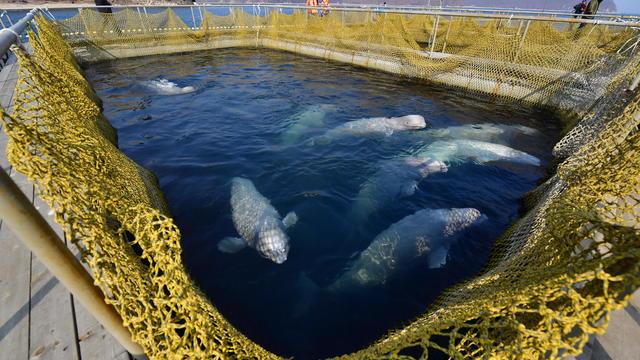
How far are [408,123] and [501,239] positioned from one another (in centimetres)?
598

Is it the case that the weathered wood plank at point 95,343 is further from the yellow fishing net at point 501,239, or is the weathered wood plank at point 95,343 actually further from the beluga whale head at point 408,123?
the beluga whale head at point 408,123

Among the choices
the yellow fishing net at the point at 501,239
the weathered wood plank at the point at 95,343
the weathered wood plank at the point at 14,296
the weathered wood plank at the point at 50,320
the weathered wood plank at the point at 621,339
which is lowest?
the weathered wood plank at the point at 621,339

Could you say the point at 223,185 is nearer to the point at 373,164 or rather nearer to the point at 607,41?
the point at 373,164

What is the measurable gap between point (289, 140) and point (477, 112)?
857 centimetres

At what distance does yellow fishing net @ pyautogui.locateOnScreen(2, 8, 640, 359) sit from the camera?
196 cm

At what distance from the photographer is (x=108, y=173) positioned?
3.72 meters

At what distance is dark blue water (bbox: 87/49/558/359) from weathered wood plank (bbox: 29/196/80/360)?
2.13 metres

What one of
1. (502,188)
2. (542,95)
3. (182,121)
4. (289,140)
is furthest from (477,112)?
(182,121)

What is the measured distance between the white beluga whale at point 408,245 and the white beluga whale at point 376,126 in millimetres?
4725

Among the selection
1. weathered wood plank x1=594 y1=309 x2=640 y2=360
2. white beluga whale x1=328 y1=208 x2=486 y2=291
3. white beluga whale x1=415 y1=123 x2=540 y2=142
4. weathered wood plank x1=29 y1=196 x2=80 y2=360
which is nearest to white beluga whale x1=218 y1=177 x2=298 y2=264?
white beluga whale x1=328 y1=208 x2=486 y2=291

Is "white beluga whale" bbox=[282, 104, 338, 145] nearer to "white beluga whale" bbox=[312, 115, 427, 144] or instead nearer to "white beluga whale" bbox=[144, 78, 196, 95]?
"white beluga whale" bbox=[312, 115, 427, 144]

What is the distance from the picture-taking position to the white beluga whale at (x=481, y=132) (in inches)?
404

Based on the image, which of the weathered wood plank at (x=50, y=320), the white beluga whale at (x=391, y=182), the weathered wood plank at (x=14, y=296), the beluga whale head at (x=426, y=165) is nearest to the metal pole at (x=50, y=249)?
the weathered wood plank at (x=50, y=320)

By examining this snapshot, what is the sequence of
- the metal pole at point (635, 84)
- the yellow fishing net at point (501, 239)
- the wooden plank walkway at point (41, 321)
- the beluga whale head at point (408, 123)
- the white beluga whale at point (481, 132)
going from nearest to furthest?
the yellow fishing net at point (501, 239) → the wooden plank walkway at point (41, 321) → the metal pole at point (635, 84) → the white beluga whale at point (481, 132) → the beluga whale head at point (408, 123)
